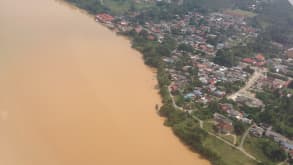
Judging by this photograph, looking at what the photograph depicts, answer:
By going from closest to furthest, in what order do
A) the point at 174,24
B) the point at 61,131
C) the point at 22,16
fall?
the point at 61,131
the point at 22,16
the point at 174,24

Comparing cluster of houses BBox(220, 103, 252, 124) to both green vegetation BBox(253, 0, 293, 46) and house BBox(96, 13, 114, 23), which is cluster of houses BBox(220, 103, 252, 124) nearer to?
green vegetation BBox(253, 0, 293, 46)

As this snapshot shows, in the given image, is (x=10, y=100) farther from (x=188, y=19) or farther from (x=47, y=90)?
(x=188, y=19)

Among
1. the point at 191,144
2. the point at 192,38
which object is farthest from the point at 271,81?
the point at 191,144

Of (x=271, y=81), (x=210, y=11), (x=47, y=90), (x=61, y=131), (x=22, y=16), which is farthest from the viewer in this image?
(x=210, y=11)

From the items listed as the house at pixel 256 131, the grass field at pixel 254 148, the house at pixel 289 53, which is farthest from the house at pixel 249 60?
the grass field at pixel 254 148

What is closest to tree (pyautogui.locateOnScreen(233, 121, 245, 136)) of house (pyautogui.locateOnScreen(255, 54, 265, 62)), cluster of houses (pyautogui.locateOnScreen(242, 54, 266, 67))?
cluster of houses (pyautogui.locateOnScreen(242, 54, 266, 67))

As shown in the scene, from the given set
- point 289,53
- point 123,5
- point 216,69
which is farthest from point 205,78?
point 123,5

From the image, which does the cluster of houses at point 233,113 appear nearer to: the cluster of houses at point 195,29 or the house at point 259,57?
the cluster of houses at point 195,29
